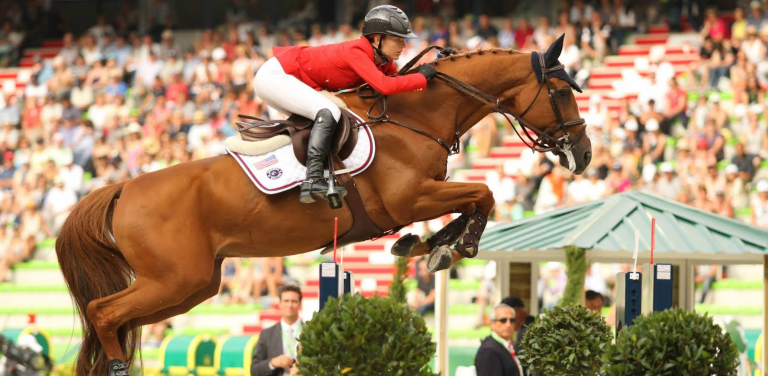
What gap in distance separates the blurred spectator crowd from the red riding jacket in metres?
5.39

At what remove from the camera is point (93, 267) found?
6984 millimetres

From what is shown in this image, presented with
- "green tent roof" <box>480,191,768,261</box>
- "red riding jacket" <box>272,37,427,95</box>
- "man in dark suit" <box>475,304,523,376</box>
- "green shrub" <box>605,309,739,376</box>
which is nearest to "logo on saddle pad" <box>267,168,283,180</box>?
"red riding jacket" <box>272,37,427,95</box>

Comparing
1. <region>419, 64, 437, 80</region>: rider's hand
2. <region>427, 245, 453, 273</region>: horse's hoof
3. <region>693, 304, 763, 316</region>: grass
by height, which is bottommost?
<region>693, 304, 763, 316</region>: grass

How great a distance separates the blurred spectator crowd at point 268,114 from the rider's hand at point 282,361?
508 centimetres

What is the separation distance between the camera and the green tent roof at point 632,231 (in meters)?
8.21

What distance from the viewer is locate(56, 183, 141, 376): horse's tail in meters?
6.92

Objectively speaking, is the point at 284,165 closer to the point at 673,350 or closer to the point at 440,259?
the point at 440,259

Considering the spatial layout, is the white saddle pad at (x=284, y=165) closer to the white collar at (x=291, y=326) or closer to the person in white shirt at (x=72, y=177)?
the white collar at (x=291, y=326)

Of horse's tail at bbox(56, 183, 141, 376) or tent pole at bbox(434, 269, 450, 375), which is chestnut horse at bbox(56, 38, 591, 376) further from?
tent pole at bbox(434, 269, 450, 375)

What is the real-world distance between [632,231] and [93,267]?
3876 mm

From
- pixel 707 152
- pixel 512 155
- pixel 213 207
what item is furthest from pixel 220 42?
pixel 213 207

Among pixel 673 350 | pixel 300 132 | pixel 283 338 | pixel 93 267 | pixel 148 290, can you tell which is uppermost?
pixel 300 132

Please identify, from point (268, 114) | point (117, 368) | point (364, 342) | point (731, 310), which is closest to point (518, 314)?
point (117, 368)

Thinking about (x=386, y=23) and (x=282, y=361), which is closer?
(x=386, y=23)
